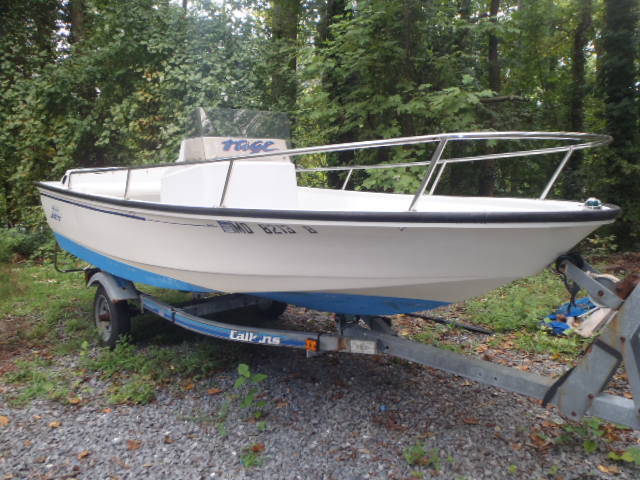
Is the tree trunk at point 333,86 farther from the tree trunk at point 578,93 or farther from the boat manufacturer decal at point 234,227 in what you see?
the boat manufacturer decal at point 234,227

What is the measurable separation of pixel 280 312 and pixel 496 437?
2.52 m

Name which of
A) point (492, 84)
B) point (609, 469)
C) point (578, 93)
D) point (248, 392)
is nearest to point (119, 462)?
point (248, 392)

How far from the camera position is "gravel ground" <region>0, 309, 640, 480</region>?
2.50m

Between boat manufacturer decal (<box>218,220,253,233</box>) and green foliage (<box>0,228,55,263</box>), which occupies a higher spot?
boat manufacturer decal (<box>218,220,253,233</box>)

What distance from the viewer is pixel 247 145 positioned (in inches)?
154

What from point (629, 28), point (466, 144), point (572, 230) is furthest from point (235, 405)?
point (629, 28)

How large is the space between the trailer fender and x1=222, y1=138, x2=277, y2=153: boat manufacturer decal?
1467 mm

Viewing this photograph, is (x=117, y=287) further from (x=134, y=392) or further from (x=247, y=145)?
(x=247, y=145)

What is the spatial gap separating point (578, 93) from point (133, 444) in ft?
33.2

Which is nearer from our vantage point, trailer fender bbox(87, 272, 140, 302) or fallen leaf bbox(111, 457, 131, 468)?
fallen leaf bbox(111, 457, 131, 468)

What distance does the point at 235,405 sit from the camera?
10.4ft

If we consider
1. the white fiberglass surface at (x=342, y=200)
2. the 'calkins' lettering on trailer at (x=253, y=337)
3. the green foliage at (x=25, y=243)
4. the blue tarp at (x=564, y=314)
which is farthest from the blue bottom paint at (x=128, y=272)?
the green foliage at (x=25, y=243)

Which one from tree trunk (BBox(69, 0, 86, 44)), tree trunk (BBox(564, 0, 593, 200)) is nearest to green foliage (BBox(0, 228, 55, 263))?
tree trunk (BBox(69, 0, 86, 44))

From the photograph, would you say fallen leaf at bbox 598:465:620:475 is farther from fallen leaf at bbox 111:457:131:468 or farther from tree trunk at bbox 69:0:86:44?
tree trunk at bbox 69:0:86:44
